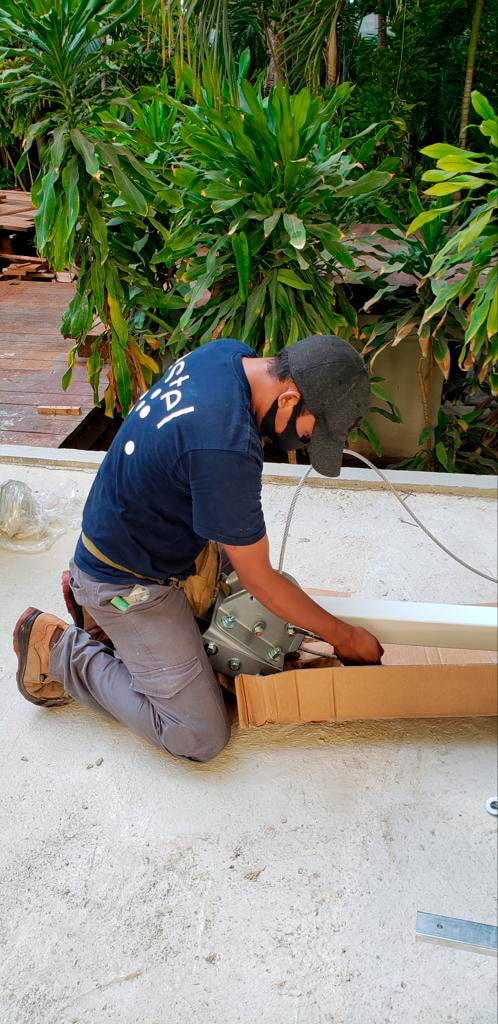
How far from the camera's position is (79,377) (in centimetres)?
345

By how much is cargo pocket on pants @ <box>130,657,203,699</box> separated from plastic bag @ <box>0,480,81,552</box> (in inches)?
30.0

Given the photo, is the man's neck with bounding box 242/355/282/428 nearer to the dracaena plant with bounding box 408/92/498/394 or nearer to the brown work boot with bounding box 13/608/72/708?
the brown work boot with bounding box 13/608/72/708

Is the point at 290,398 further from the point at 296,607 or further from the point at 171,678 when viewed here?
the point at 171,678

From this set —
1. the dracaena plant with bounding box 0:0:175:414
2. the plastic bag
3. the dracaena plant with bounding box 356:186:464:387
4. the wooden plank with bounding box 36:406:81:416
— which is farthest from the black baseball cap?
the wooden plank with bounding box 36:406:81:416

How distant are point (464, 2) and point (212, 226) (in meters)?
3.33

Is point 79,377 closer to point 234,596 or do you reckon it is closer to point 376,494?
point 376,494

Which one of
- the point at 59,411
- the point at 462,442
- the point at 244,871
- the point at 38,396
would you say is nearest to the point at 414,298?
the point at 462,442

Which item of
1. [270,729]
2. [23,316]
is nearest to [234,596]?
[270,729]

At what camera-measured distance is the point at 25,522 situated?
2021mm

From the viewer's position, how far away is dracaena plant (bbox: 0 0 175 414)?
2.05 m

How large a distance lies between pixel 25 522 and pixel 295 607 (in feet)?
Result: 3.40

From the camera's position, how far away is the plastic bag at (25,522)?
201 cm

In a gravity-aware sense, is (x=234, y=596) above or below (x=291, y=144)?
below

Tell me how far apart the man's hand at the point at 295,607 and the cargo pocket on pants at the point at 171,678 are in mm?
224
